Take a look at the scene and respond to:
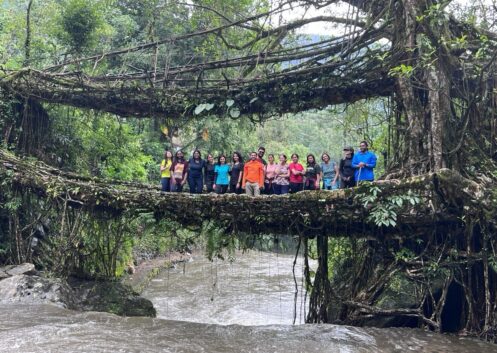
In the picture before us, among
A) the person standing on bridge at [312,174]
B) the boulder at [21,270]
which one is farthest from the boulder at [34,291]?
the person standing on bridge at [312,174]

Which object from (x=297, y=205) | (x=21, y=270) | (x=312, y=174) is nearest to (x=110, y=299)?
(x=21, y=270)

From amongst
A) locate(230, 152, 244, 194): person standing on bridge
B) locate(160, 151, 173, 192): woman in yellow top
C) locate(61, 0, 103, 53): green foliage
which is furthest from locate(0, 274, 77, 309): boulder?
locate(61, 0, 103, 53): green foliage

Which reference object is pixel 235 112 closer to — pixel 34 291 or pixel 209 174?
pixel 209 174

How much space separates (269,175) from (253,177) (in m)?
0.58

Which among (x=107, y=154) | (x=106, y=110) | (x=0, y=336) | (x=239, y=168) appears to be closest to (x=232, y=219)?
(x=239, y=168)

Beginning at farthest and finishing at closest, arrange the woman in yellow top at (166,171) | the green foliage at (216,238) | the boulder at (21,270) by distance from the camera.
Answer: the woman in yellow top at (166,171) < the boulder at (21,270) < the green foliage at (216,238)

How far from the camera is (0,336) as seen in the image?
277 inches

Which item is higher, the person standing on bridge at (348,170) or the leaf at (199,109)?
the leaf at (199,109)

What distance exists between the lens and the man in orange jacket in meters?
10.2

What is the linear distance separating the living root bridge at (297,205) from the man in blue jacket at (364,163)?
1240 millimetres

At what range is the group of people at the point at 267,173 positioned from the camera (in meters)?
9.66

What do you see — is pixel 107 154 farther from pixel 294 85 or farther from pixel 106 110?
pixel 294 85

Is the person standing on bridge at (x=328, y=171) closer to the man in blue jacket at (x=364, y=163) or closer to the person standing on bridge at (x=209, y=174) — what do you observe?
the man in blue jacket at (x=364, y=163)

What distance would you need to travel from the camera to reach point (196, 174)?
10.8 metres
